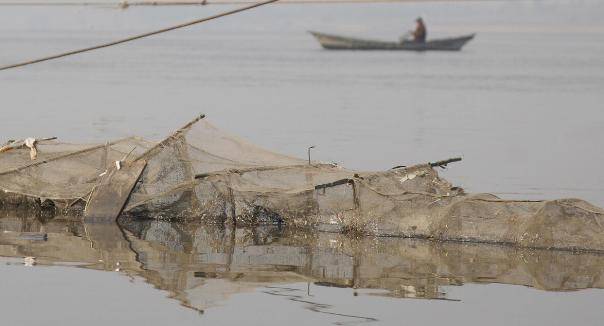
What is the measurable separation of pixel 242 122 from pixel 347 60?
3741 centimetres

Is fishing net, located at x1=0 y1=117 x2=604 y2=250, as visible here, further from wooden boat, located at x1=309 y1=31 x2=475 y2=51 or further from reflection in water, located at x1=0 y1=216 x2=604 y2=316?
wooden boat, located at x1=309 y1=31 x2=475 y2=51

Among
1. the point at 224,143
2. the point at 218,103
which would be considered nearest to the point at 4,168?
the point at 224,143

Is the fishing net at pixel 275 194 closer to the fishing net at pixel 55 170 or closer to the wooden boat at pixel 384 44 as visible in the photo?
the fishing net at pixel 55 170

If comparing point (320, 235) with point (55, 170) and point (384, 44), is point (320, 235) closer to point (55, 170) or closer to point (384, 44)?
point (55, 170)

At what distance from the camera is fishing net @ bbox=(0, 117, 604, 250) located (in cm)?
1144

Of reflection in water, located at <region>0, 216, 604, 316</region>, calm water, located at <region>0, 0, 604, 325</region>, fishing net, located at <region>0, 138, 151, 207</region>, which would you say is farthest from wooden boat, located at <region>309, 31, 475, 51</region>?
reflection in water, located at <region>0, 216, 604, 316</region>

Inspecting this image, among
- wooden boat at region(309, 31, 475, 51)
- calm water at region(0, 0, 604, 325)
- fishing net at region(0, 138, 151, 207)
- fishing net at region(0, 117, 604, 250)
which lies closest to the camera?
calm water at region(0, 0, 604, 325)

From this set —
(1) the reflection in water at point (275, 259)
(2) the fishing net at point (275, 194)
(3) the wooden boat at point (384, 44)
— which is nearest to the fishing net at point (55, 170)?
(2) the fishing net at point (275, 194)

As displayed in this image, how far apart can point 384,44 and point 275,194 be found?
180 ft

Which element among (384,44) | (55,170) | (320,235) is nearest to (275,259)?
(320,235)

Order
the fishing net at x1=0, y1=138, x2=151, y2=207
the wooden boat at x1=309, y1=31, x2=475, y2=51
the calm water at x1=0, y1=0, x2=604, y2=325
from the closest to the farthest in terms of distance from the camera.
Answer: the calm water at x1=0, y1=0, x2=604, y2=325 → the fishing net at x1=0, y1=138, x2=151, y2=207 → the wooden boat at x1=309, y1=31, x2=475, y2=51

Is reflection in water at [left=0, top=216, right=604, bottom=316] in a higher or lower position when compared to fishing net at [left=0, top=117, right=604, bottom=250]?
lower

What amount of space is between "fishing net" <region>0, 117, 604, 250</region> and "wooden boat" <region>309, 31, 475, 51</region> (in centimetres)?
5329

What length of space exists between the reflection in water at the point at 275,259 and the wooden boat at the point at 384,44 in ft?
177
